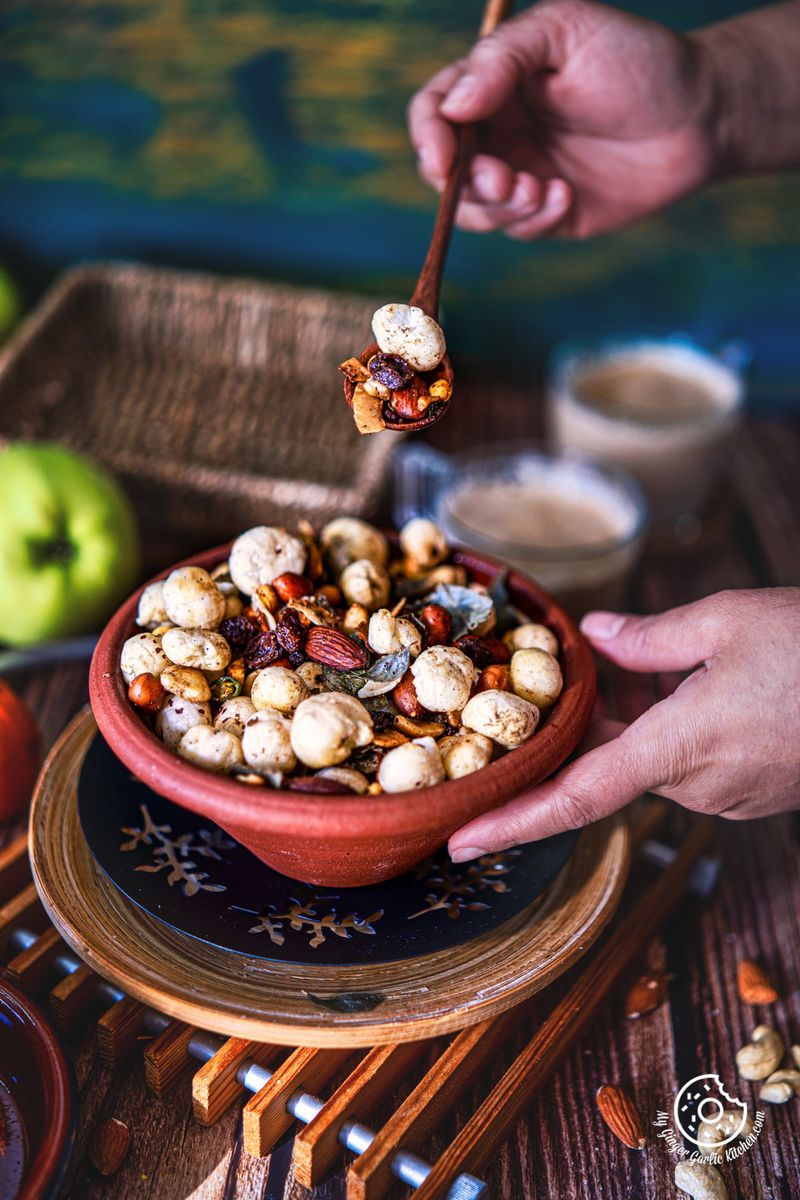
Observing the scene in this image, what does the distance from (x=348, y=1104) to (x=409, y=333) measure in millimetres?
537

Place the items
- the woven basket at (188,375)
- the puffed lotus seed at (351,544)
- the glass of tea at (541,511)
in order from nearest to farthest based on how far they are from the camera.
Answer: the puffed lotus seed at (351,544) → the glass of tea at (541,511) → the woven basket at (188,375)

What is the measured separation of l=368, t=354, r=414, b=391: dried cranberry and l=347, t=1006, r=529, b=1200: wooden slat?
18.6 inches

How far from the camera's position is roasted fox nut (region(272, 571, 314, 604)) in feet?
2.55

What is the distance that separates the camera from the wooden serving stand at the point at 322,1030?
2.19 feet

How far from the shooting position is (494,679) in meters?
0.75

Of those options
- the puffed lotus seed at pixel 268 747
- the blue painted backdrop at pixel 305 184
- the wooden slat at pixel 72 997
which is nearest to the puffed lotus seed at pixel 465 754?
the puffed lotus seed at pixel 268 747

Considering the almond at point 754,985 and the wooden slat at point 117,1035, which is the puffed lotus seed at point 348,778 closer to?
the wooden slat at point 117,1035

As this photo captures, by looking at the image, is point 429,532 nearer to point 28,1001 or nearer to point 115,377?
point 28,1001

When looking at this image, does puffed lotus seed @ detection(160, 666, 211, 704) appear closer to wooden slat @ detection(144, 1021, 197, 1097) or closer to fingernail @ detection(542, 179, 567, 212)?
wooden slat @ detection(144, 1021, 197, 1097)

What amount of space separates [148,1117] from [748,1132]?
42 centimetres

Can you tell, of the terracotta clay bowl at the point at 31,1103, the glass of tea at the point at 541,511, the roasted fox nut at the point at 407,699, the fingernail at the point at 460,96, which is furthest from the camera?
the glass of tea at the point at 541,511

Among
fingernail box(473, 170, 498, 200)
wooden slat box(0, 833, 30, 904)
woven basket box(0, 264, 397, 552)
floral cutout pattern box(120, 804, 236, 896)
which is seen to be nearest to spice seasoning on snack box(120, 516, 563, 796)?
floral cutout pattern box(120, 804, 236, 896)

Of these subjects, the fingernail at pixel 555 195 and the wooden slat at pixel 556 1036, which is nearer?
the wooden slat at pixel 556 1036

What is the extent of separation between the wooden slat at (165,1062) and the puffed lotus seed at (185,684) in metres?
0.24
